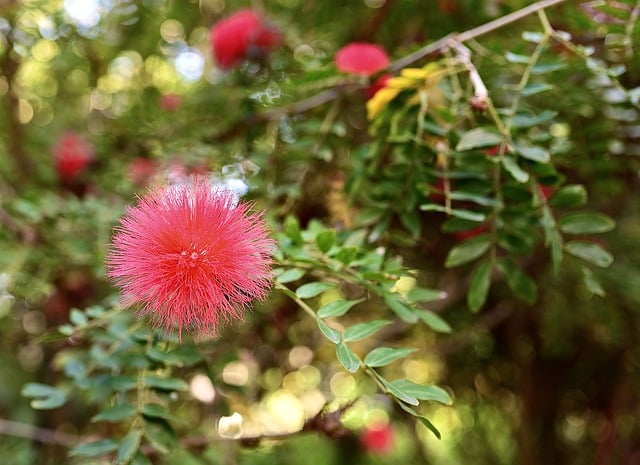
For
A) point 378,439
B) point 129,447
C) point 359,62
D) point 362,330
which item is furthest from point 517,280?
point 378,439

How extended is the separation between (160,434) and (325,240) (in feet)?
0.94

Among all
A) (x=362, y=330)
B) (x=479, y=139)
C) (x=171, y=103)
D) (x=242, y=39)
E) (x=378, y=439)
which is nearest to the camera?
(x=362, y=330)

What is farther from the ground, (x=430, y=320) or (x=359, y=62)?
(x=359, y=62)

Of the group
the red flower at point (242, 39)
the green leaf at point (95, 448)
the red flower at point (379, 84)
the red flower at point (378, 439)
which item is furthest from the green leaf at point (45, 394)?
the red flower at point (378, 439)

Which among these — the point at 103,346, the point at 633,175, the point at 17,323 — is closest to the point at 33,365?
the point at 17,323

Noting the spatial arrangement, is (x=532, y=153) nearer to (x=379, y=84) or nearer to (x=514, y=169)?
(x=514, y=169)

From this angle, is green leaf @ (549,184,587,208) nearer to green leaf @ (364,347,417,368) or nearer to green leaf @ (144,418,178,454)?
green leaf @ (364,347,417,368)

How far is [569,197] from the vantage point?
0.86 meters

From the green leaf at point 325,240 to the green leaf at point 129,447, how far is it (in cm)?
28

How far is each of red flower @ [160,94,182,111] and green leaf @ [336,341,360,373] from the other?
1.00m

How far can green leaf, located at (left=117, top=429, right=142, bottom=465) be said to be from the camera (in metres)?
0.71

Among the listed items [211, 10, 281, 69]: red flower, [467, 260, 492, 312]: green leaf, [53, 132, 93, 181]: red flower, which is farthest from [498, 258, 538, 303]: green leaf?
[53, 132, 93, 181]: red flower

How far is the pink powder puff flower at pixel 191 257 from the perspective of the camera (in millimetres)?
593

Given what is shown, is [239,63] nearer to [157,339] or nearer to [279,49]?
[279,49]
